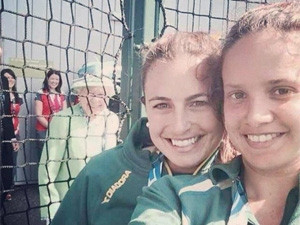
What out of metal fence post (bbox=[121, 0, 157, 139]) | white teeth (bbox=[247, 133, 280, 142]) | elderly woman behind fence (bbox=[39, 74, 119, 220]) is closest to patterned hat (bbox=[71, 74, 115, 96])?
elderly woman behind fence (bbox=[39, 74, 119, 220])

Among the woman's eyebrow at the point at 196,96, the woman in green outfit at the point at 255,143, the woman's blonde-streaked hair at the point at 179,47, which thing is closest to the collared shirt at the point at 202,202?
the woman in green outfit at the point at 255,143

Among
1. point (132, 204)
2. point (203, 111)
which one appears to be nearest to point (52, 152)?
point (132, 204)

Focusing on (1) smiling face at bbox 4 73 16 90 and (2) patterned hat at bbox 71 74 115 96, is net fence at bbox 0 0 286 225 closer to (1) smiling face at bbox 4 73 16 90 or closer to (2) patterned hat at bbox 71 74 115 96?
(2) patterned hat at bbox 71 74 115 96

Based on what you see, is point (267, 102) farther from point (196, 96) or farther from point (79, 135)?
point (79, 135)

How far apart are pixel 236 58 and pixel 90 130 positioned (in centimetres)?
121

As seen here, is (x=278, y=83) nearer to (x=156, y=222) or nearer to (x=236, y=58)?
(x=236, y=58)

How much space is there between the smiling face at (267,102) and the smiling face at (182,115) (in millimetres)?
172

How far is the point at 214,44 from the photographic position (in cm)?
113

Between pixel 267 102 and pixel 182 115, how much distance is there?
28cm

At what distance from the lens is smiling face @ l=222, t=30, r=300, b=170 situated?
811mm

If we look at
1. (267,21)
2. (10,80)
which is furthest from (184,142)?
(10,80)

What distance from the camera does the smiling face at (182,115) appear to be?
105 cm

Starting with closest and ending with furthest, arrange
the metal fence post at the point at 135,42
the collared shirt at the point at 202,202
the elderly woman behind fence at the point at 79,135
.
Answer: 1. the collared shirt at the point at 202,202
2. the metal fence post at the point at 135,42
3. the elderly woman behind fence at the point at 79,135

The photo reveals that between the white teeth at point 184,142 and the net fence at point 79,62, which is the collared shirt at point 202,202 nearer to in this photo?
the white teeth at point 184,142
